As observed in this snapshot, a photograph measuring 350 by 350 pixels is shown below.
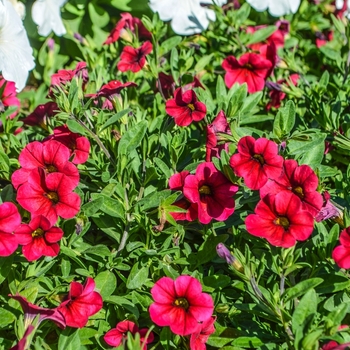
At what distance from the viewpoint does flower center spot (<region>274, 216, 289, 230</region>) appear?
133 cm

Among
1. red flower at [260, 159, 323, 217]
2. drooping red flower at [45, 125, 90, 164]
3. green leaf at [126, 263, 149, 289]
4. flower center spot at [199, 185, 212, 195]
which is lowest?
green leaf at [126, 263, 149, 289]

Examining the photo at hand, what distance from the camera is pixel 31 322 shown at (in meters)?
1.29

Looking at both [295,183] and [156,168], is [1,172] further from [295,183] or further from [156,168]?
[295,183]

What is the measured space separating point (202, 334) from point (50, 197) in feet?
1.59

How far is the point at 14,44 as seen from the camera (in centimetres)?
208

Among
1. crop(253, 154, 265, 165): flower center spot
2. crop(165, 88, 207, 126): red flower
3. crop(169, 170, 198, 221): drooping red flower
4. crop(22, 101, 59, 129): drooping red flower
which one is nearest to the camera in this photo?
crop(253, 154, 265, 165): flower center spot

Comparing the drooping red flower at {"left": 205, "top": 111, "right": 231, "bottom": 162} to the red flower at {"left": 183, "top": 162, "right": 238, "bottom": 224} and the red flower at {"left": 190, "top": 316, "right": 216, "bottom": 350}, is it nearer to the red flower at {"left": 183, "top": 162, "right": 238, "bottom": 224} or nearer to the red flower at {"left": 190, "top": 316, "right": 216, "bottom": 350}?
the red flower at {"left": 183, "top": 162, "right": 238, "bottom": 224}

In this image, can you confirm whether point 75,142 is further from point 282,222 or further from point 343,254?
point 343,254

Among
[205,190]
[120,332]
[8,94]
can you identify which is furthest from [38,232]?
[8,94]

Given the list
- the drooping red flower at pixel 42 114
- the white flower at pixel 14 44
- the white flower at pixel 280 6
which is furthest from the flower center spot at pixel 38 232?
the white flower at pixel 280 6

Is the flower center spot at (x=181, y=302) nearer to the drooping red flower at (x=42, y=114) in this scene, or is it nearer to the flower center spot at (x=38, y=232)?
the flower center spot at (x=38, y=232)

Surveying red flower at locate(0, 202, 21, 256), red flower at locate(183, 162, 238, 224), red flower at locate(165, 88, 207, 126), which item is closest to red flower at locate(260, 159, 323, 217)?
red flower at locate(183, 162, 238, 224)

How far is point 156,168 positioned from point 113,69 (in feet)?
A: 2.68

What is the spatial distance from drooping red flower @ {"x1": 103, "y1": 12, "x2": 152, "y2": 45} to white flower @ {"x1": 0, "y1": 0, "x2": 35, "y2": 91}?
1.09ft
